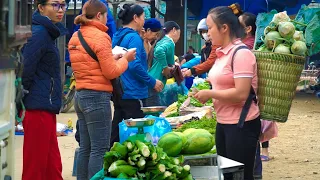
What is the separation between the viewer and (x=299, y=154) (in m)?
11.3

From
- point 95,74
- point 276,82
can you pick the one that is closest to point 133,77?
point 95,74

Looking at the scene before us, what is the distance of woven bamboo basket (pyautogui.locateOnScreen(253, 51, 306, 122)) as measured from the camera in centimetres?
604

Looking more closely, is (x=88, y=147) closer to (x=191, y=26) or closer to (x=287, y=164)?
(x=287, y=164)

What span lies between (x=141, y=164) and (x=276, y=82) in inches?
61.4

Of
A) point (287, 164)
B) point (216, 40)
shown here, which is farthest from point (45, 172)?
point (287, 164)

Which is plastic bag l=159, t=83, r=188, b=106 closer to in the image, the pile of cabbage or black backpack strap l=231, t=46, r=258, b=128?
the pile of cabbage

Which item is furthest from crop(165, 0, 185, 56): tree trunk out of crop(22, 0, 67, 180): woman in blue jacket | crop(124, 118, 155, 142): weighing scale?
crop(124, 118, 155, 142): weighing scale

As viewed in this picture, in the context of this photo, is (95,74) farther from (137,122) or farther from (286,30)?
(286,30)

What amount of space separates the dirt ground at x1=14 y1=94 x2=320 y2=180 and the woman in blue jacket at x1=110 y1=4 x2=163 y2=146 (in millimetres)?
1195

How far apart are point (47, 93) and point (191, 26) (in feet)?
84.2

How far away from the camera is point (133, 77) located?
8.47m

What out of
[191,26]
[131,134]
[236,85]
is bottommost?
[191,26]

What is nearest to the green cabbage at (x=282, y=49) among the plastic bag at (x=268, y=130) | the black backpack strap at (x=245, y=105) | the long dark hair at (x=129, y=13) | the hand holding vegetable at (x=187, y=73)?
the black backpack strap at (x=245, y=105)

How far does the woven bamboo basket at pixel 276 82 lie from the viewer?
604 cm
